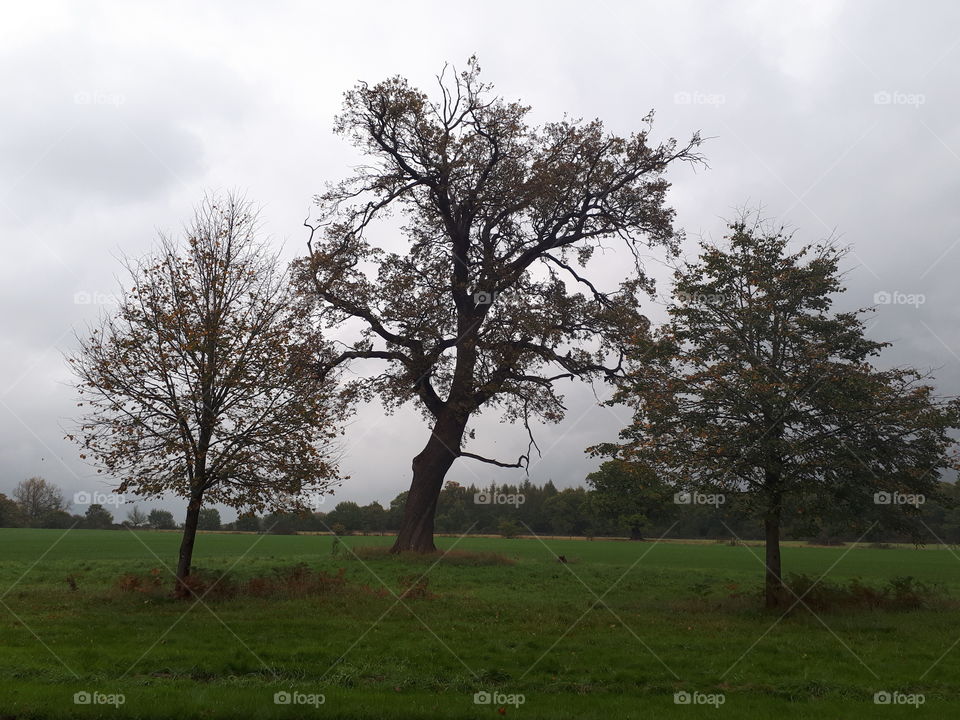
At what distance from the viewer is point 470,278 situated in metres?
29.0

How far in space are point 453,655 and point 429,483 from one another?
1835 cm

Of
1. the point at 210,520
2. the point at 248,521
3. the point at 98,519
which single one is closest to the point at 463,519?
the point at 210,520

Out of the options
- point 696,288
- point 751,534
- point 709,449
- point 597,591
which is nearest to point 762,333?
point 696,288

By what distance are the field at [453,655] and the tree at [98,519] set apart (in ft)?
282

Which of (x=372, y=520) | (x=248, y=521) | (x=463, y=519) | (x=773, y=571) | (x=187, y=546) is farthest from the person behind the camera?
(x=372, y=520)

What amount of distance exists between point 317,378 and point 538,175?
516 inches

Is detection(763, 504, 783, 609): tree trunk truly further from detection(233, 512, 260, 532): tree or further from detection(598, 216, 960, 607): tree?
detection(233, 512, 260, 532): tree

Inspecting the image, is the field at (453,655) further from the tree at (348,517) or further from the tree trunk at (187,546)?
the tree at (348,517)

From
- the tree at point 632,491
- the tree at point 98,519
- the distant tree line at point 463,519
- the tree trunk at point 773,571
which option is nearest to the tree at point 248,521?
the distant tree line at point 463,519

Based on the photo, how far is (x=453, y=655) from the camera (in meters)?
12.3

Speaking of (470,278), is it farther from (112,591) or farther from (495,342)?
(112,591)

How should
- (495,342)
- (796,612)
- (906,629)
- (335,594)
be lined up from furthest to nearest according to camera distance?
(495,342) → (335,594) → (796,612) → (906,629)

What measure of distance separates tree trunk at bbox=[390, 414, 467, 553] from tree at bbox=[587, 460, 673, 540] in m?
12.2

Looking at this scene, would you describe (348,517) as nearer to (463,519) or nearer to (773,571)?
(463,519)
